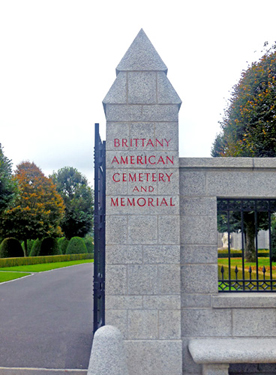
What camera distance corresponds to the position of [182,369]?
17.1 ft

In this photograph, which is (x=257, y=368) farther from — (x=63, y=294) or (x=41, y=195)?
(x=41, y=195)

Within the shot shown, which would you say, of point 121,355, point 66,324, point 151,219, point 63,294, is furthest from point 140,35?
point 63,294

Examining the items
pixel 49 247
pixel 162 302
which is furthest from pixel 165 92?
pixel 49 247

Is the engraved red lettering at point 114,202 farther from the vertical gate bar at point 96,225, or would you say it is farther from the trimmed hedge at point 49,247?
the trimmed hedge at point 49,247

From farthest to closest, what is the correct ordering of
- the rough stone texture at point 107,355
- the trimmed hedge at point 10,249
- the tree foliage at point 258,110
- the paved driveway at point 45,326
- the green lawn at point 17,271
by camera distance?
the trimmed hedge at point 10,249 → the green lawn at point 17,271 → the tree foliage at point 258,110 → the paved driveway at point 45,326 → the rough stone texture at point 107,355

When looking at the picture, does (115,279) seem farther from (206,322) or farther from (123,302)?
(206,322)

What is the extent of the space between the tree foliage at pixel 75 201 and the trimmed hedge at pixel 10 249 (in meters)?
15.0

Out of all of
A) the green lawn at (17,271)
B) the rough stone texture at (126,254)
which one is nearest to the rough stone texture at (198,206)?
the rough stone texture at (126,254)

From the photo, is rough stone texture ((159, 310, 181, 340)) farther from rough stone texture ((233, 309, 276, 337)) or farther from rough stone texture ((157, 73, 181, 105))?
rough stone texture ((157, 73, 181, 105))

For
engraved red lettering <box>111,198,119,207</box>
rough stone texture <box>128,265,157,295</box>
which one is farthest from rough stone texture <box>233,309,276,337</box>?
engraved red lettering <box>111,198,119,207</box>

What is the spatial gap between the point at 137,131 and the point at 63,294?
10.1m

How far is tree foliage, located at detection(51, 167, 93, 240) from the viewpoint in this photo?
46781mm

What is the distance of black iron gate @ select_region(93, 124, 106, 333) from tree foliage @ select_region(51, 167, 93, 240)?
41.4 metres

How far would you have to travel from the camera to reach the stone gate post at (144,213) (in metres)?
5.20
